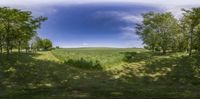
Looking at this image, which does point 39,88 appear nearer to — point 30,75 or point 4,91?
point 4,91

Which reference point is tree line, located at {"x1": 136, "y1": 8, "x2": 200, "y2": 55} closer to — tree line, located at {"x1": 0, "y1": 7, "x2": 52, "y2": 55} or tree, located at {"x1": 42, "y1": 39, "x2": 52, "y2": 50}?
tree line, located at {"x1": 0, "y1": 7, "x2": 52, "y2": 55}

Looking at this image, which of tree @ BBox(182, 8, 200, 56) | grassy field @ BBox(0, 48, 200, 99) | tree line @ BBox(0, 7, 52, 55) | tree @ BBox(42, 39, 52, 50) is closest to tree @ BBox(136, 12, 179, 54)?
tree @ BBox(182, 8, 200, 56)

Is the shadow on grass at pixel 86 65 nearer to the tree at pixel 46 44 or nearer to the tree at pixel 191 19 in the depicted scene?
the tree at pixel 191 19

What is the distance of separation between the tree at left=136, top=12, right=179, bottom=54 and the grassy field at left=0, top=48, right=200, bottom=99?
18304mm

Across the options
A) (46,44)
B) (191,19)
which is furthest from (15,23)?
(46,44)

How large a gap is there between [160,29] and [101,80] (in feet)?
108

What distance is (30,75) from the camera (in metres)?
36.4

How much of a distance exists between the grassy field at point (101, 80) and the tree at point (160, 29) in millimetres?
18304

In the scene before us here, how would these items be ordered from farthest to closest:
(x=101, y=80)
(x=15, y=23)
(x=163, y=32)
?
(x=163, y=32), (x=15, y=23), (x=101, y=80)

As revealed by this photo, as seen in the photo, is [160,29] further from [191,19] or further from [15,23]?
[15,23]

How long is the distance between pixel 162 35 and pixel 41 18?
2692cm

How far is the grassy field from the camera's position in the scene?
2644 cm

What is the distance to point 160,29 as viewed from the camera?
65.9 m

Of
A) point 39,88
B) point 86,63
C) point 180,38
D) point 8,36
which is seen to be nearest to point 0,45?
point 8,36
